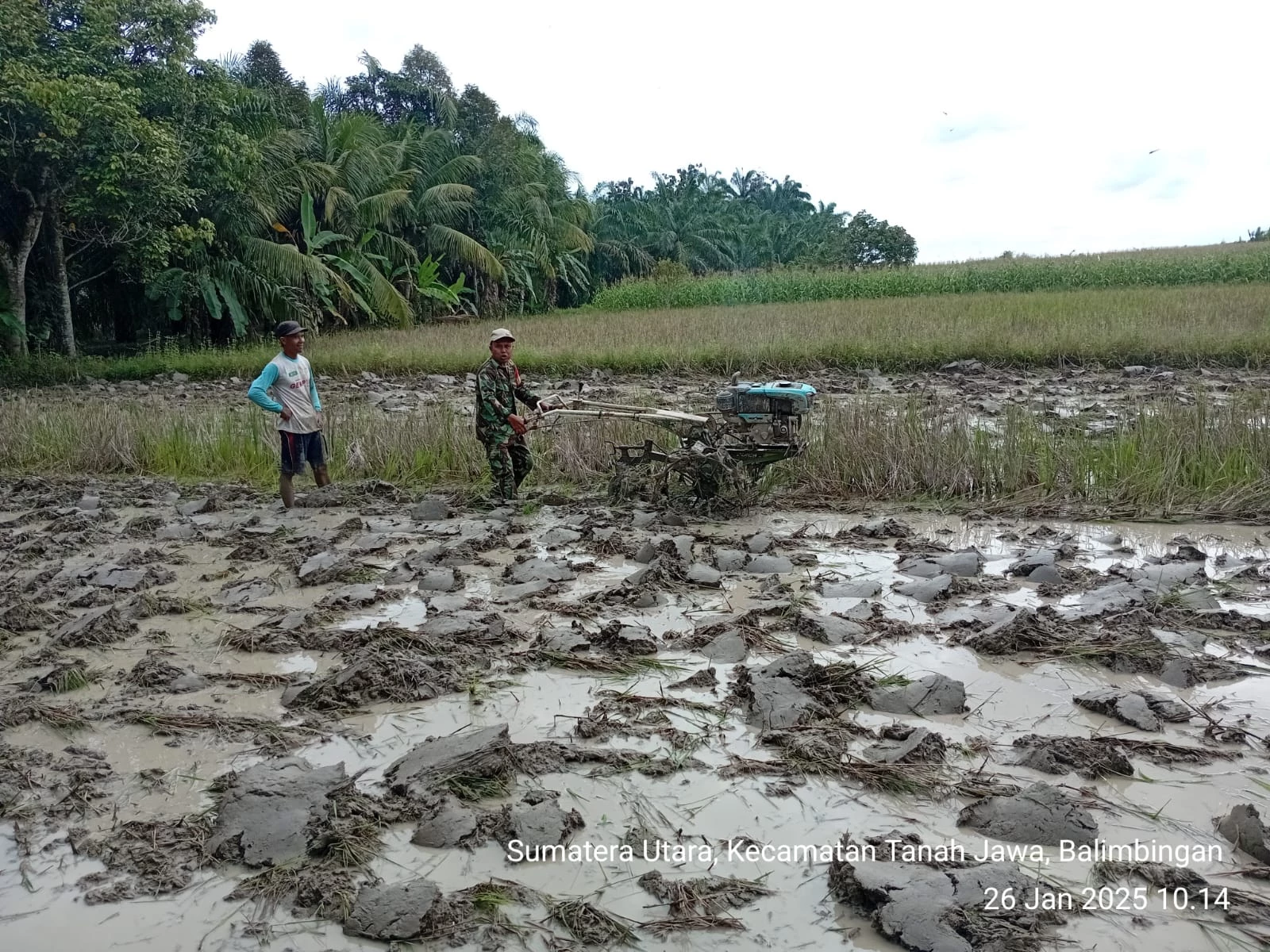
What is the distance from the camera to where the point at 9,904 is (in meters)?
2.44

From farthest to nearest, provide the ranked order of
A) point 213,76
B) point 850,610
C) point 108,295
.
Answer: point 108,295, point 213,76, point 850,610

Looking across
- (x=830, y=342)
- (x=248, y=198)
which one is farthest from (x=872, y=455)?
(x=248, y=198)

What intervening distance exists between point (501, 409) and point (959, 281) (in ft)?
68.0

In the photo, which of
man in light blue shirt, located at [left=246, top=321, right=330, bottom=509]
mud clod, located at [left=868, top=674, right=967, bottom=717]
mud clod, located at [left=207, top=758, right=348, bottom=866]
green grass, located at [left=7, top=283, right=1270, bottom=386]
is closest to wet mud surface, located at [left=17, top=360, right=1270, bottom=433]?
green grass, located at [left=7, top=283, right=1270, bottom=386]

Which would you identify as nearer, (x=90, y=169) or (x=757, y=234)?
(x=90, y=169)

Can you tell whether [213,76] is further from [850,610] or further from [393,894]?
[393,894]

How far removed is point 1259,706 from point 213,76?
54.7 ft

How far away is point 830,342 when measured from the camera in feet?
44.4

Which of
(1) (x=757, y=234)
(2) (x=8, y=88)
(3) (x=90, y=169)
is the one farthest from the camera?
(1) (x=757, y=234)

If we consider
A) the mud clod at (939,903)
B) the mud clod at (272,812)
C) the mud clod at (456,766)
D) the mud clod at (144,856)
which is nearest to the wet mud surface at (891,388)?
the mud clod at (456,766)

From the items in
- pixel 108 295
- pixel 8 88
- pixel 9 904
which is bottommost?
pixel 9 904

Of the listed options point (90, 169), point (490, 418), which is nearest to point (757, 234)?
point (90, 169)

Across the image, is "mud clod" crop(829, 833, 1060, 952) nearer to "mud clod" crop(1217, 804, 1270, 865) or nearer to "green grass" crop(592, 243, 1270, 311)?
"mud clod" crop(1217, 804, 1270, 865)

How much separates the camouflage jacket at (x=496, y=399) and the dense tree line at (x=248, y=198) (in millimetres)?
9791
